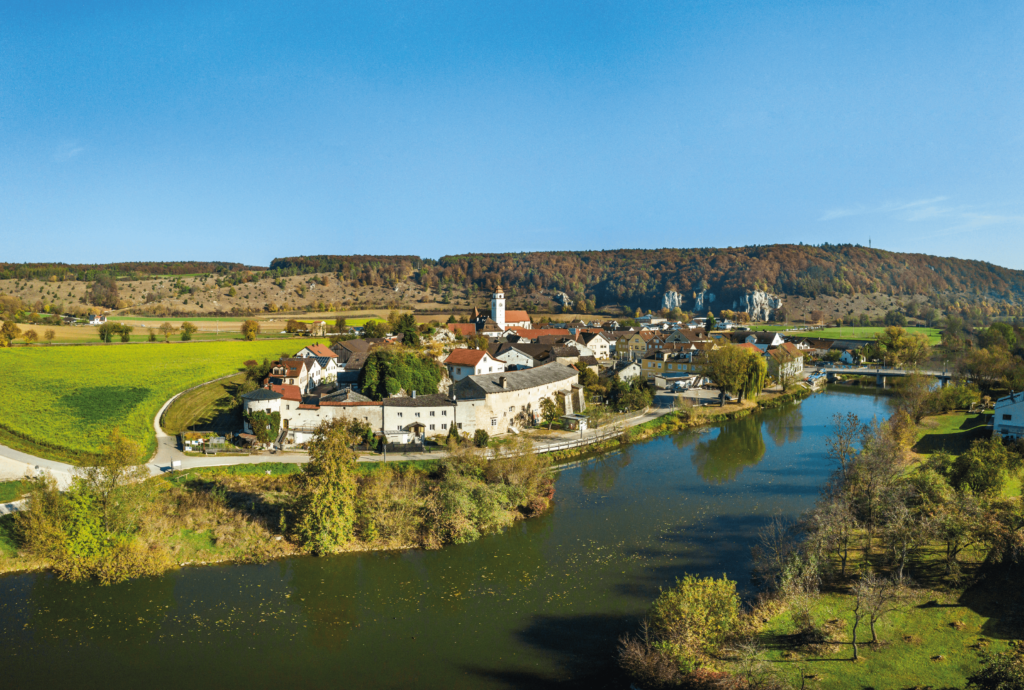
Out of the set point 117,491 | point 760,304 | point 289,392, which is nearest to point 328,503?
point 117,491

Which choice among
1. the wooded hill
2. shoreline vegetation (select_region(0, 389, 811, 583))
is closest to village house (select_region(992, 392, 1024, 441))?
shoreline vegetation (select_region(0, 389, 811, 583))

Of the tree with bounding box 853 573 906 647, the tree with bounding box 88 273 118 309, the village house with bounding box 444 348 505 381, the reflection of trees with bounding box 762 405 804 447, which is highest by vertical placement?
the tree with bounding box 88 273 118 309

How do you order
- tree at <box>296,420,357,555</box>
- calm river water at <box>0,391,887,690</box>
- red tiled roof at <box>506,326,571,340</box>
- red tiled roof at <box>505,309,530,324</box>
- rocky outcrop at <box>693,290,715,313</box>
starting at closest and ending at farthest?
calm river water at <box>0,391,887,690</box> < tree at <box>296,420,357,555</box> < red tiled roof at <box>506,326,571,340</box> < red tiled roof at <box>505,309,530,324</box> < rocky outcrop at <box>693,290,715,313</box>

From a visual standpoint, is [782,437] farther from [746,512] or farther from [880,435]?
[746,512]

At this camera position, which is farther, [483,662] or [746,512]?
[746,512]

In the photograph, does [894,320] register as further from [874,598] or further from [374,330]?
[874,598]

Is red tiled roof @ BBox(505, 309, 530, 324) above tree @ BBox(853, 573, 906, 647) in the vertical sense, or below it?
above

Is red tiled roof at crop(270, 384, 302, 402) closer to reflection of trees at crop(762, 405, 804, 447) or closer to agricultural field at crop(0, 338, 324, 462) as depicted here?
agricultural field at crop(0, 338, 324, 462)

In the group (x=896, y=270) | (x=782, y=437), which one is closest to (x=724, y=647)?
(x=782, y=437)
